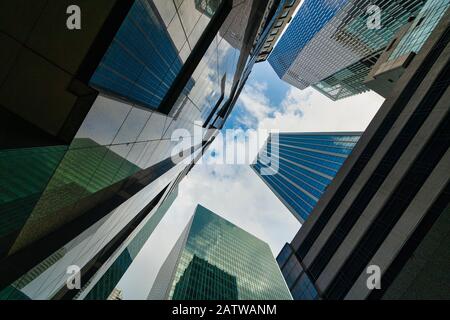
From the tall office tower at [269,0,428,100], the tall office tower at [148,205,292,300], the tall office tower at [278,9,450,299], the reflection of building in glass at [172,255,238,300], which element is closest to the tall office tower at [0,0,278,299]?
the tall office tower at [278,9,450,299]

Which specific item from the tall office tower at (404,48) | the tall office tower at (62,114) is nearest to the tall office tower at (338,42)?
the tall office tower at (404,48)

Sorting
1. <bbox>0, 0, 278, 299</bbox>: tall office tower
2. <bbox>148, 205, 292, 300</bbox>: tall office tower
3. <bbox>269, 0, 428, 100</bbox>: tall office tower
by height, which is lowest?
<bbox>148, 205, 292, 300</bbox>: tall office tower

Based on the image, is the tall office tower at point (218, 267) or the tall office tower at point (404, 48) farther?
the tall office tower at point (218, 267)

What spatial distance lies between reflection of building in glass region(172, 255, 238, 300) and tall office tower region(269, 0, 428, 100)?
101m

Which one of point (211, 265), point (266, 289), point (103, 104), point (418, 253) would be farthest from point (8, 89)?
point (266, 289)

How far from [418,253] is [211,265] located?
6374 cm

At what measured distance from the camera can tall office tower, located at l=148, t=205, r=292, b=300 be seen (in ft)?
199

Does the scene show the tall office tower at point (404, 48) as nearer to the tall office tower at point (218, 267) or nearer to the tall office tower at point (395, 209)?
the tall office tower at point (395, 209)

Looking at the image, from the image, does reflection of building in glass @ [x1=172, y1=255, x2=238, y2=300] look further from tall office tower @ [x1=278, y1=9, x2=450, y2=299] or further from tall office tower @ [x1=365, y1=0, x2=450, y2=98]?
tall office tower @ [x1=365, y1=0, x2=450, y2=98]

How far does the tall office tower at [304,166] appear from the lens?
10814cm

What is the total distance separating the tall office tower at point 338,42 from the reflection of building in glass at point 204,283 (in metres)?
101

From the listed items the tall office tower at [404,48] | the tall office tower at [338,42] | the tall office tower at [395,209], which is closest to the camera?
the tall office tower at [395,209]

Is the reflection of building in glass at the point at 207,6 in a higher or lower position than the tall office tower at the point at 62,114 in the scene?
higher

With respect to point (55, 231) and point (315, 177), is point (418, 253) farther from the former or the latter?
point (315, 177)
